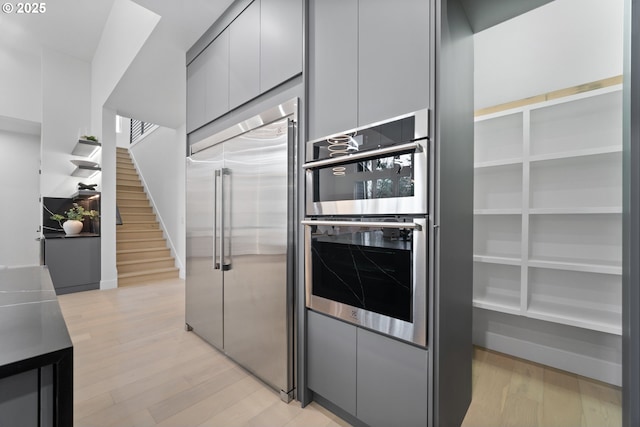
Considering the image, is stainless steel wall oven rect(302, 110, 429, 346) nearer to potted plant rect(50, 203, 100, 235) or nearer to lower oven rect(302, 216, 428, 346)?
→ lower oven rect(302, 216, 428, 346)

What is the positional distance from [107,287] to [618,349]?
5.65 metres

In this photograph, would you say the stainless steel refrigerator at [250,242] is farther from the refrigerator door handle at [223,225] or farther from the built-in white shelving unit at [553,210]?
the built-in white shelving unit at [553,210]

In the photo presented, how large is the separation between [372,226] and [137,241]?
18.0ft

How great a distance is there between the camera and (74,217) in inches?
164

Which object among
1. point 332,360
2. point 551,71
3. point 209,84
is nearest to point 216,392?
point 332,360

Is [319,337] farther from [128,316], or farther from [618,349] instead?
[128,316]

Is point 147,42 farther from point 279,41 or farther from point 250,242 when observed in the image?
point 250,242

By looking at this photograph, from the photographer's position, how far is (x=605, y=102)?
187 centimetres

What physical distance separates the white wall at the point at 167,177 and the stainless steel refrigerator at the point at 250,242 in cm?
295

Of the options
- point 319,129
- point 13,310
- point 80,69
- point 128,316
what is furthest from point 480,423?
point 80,69

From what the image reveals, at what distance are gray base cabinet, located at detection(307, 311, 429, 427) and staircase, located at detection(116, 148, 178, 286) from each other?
13.9 ft

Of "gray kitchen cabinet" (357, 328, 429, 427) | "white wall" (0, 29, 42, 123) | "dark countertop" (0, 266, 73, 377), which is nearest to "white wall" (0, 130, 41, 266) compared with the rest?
"white wall" (0, 29, 42, 123)

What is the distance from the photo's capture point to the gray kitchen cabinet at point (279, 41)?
1.69 metres

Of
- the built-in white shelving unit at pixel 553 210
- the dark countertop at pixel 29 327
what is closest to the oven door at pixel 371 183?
the dark countertop at pixel 29 327
